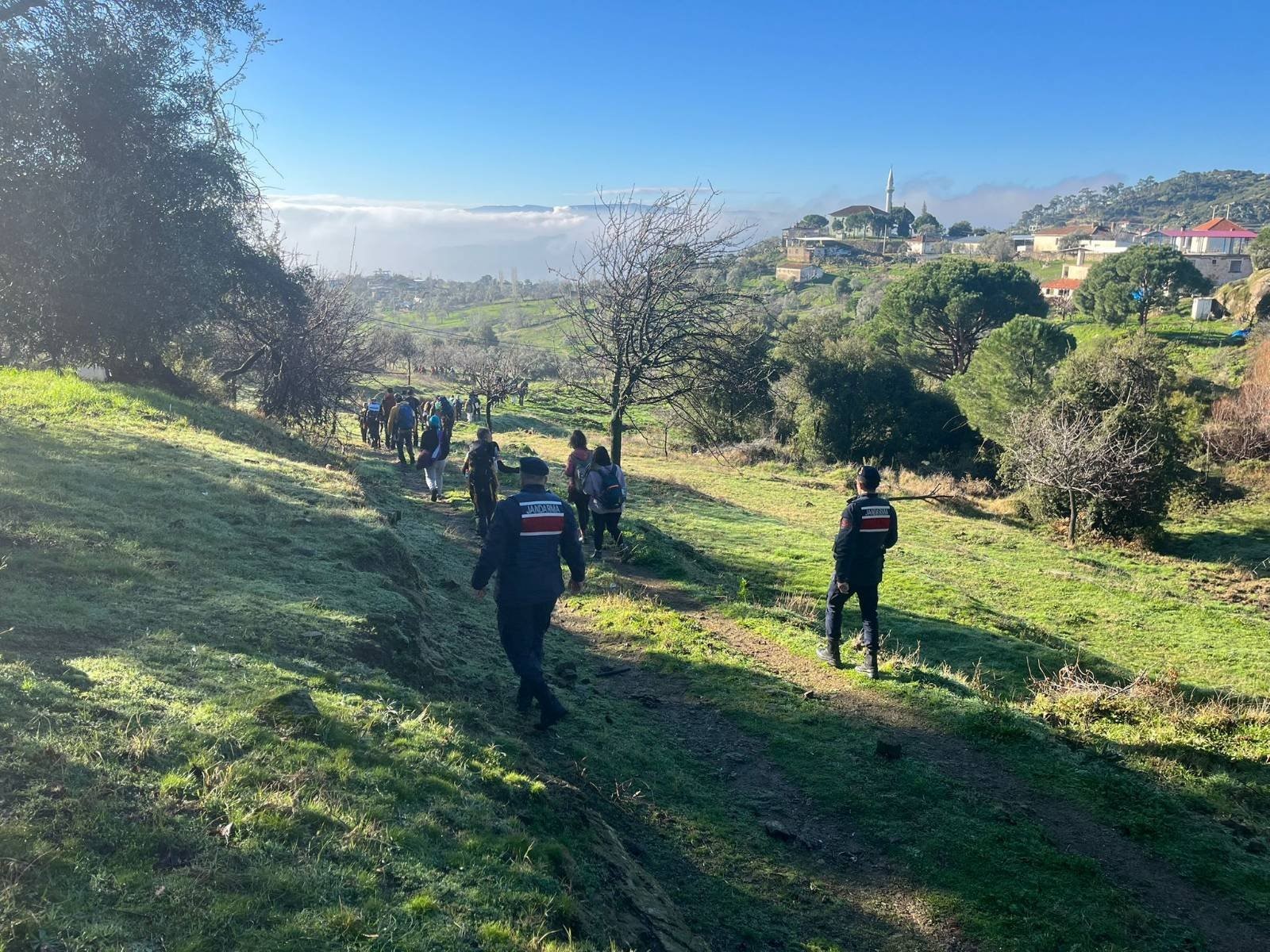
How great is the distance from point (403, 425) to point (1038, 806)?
50.5 ft

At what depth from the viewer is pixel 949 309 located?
53.3 metres

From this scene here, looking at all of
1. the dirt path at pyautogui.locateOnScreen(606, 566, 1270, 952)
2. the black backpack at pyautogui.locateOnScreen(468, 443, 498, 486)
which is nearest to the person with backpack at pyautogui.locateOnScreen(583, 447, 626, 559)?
the black backpack at pyautogui.locateOnScreen(468, 443, 498, 486)

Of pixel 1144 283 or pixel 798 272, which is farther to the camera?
pixel 798 272

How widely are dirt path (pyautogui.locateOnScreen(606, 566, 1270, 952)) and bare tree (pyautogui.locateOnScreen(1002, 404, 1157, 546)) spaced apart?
58.7 ft

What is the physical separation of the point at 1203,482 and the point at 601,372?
2401 centimetres

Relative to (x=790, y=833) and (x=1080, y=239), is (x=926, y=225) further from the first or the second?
(x=790, y=833)

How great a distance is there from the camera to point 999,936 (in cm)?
436

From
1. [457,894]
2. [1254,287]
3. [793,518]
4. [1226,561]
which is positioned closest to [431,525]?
[457,894]

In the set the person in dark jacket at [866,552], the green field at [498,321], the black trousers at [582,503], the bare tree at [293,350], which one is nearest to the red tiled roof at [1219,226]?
the green field at [498,321]

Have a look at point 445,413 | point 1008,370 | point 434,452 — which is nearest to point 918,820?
point 434,452

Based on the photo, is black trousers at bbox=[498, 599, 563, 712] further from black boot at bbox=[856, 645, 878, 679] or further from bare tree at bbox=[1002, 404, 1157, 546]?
bare tree at bbox=[1002, 404, 1157, 546]

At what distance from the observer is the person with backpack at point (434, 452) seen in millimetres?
14305

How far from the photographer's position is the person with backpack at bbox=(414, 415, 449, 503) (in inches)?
563

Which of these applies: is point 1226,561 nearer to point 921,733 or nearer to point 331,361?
point 921,733
